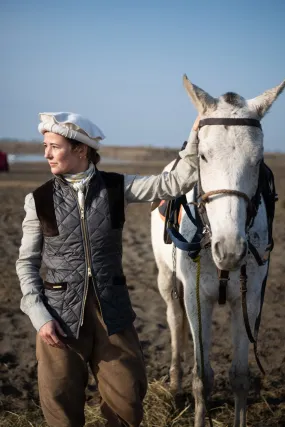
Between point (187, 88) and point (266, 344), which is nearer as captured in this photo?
point (187, 88)

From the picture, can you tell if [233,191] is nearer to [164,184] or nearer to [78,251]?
[164,184]

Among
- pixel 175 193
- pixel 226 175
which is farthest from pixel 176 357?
pixel 226 175

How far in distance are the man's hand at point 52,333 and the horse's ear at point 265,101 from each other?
1.53 metres

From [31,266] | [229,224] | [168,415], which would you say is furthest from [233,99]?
[168,415]

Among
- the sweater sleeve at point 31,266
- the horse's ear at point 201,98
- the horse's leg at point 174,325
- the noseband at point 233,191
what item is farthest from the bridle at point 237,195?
the horse's leg at point 174,325

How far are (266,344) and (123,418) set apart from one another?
9.42 feet

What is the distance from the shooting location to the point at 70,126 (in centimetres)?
248

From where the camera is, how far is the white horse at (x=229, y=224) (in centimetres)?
235

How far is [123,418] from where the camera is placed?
8.48 feet

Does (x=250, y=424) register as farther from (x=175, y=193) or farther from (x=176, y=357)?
(x=175, y=193)

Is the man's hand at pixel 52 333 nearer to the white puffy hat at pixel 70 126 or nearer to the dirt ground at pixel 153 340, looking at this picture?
the white puffy hat at pixel 70 126

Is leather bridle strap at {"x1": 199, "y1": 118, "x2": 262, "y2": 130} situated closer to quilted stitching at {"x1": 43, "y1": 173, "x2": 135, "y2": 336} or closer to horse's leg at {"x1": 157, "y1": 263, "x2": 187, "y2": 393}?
quilted stitching at {"x1": 43, "y1": 173, "x2": 135, "y2": 336}

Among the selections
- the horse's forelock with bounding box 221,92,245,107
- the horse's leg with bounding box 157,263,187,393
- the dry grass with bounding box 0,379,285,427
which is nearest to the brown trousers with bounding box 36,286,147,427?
the dry grass with bounding box 0,379,285,427

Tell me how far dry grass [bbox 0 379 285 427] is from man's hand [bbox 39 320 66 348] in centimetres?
128
